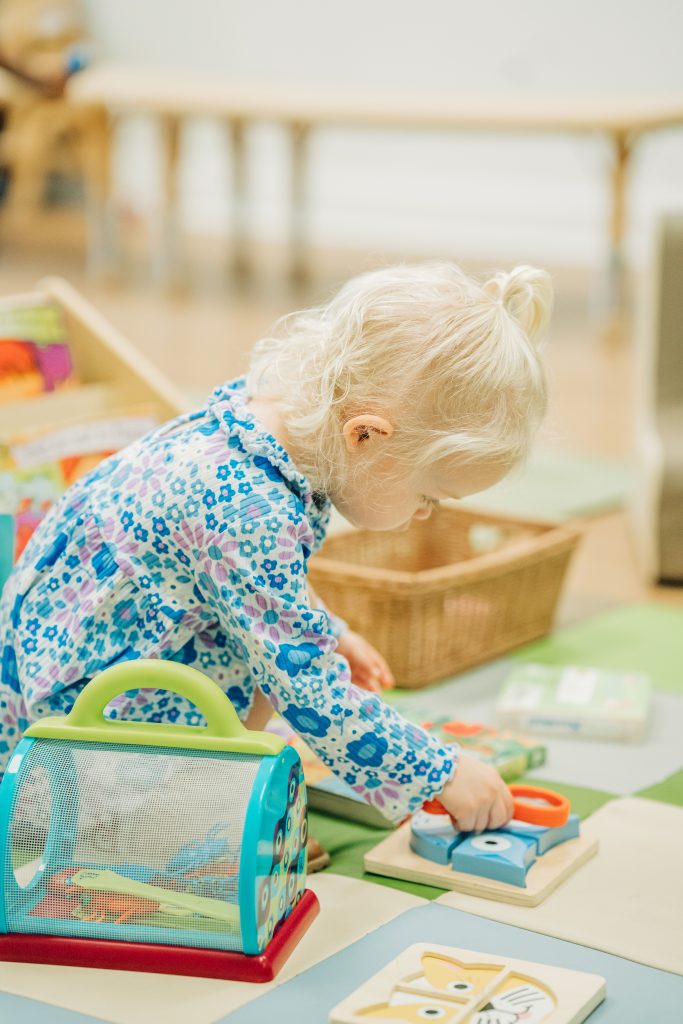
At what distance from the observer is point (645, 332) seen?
2.23 m

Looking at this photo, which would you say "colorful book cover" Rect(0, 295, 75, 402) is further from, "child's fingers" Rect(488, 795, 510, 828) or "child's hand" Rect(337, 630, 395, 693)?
"child's fingers" Rect(488, 795, 510, 828)

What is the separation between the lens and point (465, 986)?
979mm

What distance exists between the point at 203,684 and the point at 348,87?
12.3 ft

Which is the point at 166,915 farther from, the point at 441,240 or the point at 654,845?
the point at 441,240

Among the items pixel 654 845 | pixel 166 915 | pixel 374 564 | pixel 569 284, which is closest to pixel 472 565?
pixel 374 564

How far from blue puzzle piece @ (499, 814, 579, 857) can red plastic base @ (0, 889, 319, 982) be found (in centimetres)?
24

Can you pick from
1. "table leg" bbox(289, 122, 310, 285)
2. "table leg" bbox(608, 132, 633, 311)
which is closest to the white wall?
"table leg" bbox(608, 132, 633, 311)

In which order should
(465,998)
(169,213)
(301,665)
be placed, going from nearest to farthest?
(465,998) < (301,665) < (169,213)

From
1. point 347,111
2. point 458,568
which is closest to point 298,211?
point 347,111

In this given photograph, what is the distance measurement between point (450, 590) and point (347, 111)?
2716 mm

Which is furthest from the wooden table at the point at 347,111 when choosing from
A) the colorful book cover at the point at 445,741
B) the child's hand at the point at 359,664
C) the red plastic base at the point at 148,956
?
the red plastic base at the point at 148,956

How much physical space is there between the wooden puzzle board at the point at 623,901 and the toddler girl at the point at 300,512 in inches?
3.4

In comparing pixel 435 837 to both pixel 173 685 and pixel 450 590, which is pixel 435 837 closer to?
pixel 173 685

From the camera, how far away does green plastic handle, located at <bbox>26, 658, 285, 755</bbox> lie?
3.31 ft
